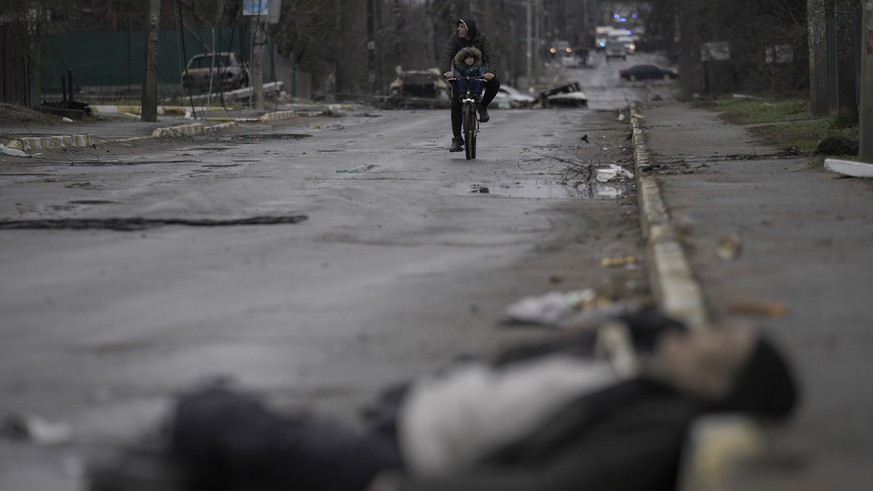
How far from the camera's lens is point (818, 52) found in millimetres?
24000

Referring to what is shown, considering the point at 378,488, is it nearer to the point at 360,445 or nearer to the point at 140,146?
the point at 360,445

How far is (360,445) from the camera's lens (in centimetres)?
369

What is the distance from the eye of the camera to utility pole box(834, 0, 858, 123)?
20.0 meters

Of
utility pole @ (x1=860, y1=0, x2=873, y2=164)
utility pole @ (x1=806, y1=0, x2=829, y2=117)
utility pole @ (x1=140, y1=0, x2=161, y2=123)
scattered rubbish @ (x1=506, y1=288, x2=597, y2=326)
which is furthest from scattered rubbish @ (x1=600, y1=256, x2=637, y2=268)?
utility pole @ (x1=140, y1=0, x2=161, y2=123)

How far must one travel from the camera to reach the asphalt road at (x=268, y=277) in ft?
17.4

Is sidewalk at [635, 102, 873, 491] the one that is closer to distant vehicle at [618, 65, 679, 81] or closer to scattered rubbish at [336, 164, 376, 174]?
scattered rubbish at [336, 164, 376, 174]

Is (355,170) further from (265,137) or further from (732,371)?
(732,371)

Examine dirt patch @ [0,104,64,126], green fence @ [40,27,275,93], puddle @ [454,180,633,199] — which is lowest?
puddle @ [454,180,633,199]

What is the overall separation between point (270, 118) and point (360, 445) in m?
30.4

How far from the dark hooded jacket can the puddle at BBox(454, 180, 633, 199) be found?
3.50 m

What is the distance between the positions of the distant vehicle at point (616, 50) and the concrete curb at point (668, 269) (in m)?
127

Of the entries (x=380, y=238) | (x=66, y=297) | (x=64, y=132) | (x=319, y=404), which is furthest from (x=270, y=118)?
(x=319, y=404)

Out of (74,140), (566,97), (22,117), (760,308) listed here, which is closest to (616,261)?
(760,308)

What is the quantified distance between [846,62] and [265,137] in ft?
33.8
